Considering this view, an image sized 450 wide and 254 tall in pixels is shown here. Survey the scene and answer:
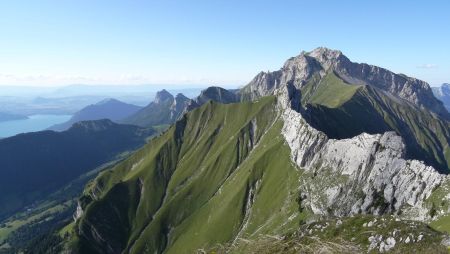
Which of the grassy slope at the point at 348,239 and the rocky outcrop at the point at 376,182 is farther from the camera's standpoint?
the rocky outcrop at the point at 376,182

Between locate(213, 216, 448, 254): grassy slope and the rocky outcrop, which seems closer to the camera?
locate(213, 216, 448, 254): grassy slope

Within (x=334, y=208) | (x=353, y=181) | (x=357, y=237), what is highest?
(x=357, y=237)

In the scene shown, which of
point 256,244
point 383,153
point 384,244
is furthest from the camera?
point 383,153

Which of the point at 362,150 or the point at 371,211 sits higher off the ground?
the point at 362,150

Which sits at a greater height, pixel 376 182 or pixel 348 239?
pixel 348 239

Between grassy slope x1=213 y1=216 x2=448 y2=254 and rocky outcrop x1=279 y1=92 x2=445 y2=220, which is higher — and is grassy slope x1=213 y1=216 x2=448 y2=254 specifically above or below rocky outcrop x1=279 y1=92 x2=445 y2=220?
above

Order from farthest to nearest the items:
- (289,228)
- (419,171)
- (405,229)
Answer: (289,228)
(419,171)
(405,229)

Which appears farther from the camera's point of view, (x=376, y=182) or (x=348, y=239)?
(x=376, y=182)

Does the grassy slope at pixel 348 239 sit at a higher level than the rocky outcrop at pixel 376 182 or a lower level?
higher

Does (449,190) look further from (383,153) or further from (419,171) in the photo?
(383,153)

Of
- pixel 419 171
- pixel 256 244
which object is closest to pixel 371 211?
pixel 419 171

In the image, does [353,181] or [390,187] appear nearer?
[390,187]
